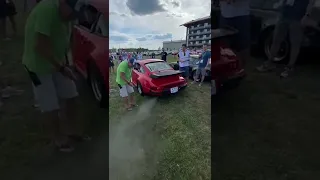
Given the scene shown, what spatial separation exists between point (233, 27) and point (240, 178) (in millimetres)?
884

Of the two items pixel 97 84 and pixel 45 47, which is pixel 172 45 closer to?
pixel 97 84

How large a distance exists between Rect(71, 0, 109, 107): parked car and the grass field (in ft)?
0.18

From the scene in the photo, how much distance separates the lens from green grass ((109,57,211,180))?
1668mm

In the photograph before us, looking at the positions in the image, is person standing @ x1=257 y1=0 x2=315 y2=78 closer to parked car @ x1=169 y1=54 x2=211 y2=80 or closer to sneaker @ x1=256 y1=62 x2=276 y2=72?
sneaker @ x1=256 y1=62 x2=276 y2=72

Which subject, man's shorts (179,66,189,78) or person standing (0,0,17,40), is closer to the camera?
person standing (0,0,17,40)

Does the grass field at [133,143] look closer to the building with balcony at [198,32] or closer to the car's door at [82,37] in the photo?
the car's door at [82,37]

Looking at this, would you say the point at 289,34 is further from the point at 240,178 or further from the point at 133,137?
the point at 133,137

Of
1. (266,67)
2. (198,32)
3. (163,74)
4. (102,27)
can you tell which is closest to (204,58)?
(198,32)

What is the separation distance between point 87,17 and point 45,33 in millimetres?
237

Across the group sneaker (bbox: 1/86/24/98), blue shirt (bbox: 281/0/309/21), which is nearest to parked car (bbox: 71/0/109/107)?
sneaker (bbox: 1/86/24/98)

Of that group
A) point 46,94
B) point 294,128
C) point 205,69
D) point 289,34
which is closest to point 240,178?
point 294,128

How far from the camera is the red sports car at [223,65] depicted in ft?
5.43

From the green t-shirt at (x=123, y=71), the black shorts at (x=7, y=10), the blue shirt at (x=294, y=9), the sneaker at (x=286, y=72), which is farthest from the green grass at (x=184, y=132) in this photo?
the black shorts at (x=7, y=10)

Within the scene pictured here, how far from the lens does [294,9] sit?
1.61m
